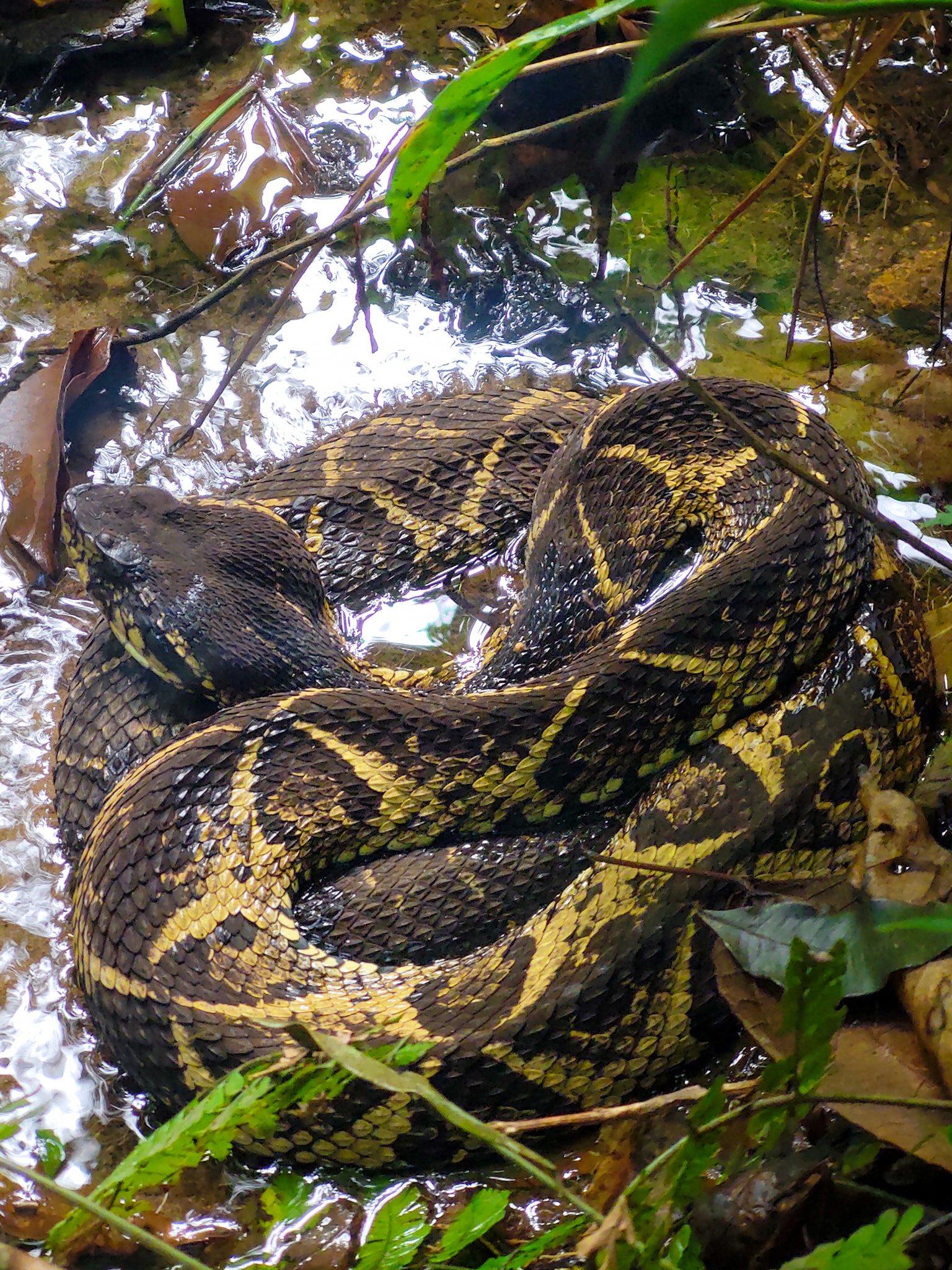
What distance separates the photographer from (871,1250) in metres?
1.50

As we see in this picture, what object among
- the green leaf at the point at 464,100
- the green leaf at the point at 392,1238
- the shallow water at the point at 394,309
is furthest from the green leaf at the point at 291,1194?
the green leaf at the point at 464,100

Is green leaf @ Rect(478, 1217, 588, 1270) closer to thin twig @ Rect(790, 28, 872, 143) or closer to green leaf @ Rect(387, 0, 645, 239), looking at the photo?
green leaf @ Rect(387, 0, 645, 239)

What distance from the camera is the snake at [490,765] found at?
2.56 meters

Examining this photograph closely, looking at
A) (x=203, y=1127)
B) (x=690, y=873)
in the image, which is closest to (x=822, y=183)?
(x=690, y=873)

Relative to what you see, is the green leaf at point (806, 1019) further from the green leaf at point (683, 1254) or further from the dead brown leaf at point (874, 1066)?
the green leaf at point (683, 1254)

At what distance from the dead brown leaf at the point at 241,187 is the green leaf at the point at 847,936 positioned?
10.7ft

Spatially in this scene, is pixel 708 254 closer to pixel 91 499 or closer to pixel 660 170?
pixel 660 170

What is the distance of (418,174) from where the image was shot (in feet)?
→ 7.53

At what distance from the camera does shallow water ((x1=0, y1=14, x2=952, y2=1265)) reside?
371cm

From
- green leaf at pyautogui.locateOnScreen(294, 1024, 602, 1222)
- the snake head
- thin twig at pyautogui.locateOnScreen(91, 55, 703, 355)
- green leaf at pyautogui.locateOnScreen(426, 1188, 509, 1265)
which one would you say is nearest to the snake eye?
the snake head

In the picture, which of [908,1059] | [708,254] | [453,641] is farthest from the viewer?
[708,254]

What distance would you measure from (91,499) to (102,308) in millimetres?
1262

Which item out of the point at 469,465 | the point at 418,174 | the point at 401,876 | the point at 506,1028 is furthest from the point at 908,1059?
the point at 469,465

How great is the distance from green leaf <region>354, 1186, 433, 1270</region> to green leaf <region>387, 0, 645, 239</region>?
6.16ft
